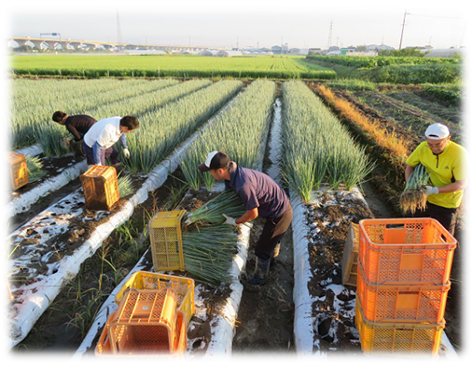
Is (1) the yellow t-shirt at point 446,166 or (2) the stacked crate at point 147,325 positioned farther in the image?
(1) the yellow t-shirt at point 446,166

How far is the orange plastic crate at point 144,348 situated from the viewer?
1.72 metres

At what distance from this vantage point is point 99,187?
3729 millimetres

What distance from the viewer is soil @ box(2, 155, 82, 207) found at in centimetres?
418

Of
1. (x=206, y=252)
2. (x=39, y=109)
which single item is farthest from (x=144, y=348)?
(x=39, y=109)

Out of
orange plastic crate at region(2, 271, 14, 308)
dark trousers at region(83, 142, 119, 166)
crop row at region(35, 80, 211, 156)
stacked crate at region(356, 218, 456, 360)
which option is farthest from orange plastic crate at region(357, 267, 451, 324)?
crop row at region(35, 80, 211, 156)

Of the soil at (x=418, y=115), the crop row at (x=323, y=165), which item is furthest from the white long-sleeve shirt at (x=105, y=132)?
the soil at (x=418, y=115)

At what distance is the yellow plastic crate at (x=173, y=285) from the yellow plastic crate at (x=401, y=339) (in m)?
1.17

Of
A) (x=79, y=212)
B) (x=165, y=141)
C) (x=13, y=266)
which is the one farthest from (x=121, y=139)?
(x=13, y=266)

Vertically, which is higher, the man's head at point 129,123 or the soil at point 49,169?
the man's head at point 129,123

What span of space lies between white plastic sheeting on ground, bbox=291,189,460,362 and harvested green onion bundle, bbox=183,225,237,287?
25.5 inches

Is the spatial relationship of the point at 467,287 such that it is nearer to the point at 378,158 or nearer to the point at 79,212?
the point at 378,158

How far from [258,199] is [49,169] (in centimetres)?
408

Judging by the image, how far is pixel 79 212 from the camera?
3861 mm

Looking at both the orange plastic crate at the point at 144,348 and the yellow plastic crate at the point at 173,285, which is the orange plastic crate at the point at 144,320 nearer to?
the orange plastic crate at the point at 144,348
